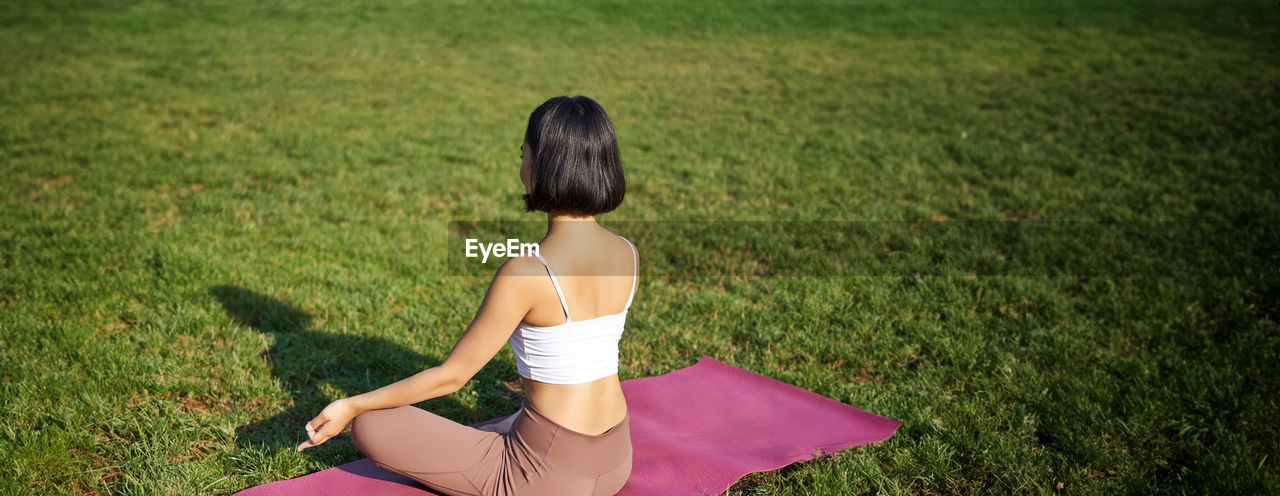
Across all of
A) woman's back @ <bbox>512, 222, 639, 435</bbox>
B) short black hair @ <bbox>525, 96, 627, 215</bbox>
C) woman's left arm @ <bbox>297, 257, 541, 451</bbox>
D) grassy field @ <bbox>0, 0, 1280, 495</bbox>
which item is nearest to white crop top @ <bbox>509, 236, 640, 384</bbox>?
woman's back @ <bbox>512, 222, 639, 435</bbox>

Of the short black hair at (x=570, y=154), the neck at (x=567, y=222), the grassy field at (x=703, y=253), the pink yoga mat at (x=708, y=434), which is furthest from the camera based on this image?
the grassy field at (x=703, y=253)

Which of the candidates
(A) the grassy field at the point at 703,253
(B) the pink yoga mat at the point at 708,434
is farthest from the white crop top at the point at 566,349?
(A) the grassy field at the point at 703,253

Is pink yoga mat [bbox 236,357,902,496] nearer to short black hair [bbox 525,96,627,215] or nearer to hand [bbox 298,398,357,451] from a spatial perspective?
hand [bbox 298,398,357,451]

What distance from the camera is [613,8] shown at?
2147 centimetres

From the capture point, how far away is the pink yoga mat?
333cm

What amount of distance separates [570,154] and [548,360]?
0.70 m

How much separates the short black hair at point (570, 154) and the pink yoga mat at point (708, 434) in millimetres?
1304

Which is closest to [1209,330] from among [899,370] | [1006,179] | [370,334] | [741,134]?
[899,370]

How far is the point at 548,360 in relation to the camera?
283 cm

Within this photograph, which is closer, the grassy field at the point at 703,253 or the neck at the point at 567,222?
the neck at the point at 567,222

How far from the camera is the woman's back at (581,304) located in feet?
9.02

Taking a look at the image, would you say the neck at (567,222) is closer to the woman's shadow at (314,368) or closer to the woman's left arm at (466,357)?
the woman's left arm at (466,357)

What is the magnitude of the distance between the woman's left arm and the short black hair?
248mm

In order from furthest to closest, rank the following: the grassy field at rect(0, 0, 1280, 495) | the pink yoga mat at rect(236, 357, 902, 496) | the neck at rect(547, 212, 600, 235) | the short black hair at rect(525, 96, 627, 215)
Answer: the grassy field at rect(0, 0, 1280, 495)
the pink yoga mat at rect(236, 357, 902, 496)
the neck at rect(547, 212, 600, 235)
the short black hair at rect(525, 96, 627, 215)
